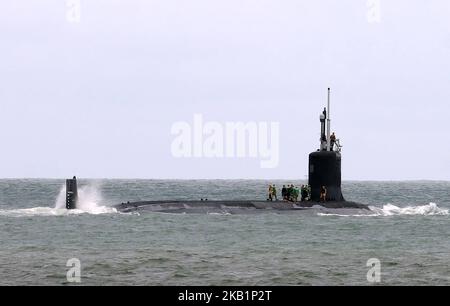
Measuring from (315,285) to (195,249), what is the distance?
8.93 metres

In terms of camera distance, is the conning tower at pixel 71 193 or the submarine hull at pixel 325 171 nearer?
the conning tower at pixel 71 193

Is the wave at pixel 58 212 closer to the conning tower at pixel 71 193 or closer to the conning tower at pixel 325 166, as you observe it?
the conning tower at pixel 71 193

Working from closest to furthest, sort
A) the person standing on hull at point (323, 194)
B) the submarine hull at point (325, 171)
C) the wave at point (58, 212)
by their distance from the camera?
the submarine hull at point (325, 171), the person standing on hull at point (323, 194), the wave at point (58, 212)

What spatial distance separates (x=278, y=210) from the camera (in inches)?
2036

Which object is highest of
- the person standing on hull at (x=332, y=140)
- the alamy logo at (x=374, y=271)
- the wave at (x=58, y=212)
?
the person standing on hull at (x=332, y=140)

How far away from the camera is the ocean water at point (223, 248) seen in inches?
1103

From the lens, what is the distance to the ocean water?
2802 centimetres

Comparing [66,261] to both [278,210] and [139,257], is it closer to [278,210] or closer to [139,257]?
[139,257]

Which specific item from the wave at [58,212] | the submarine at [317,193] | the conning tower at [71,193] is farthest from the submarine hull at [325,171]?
the conning tower at [71,193]
